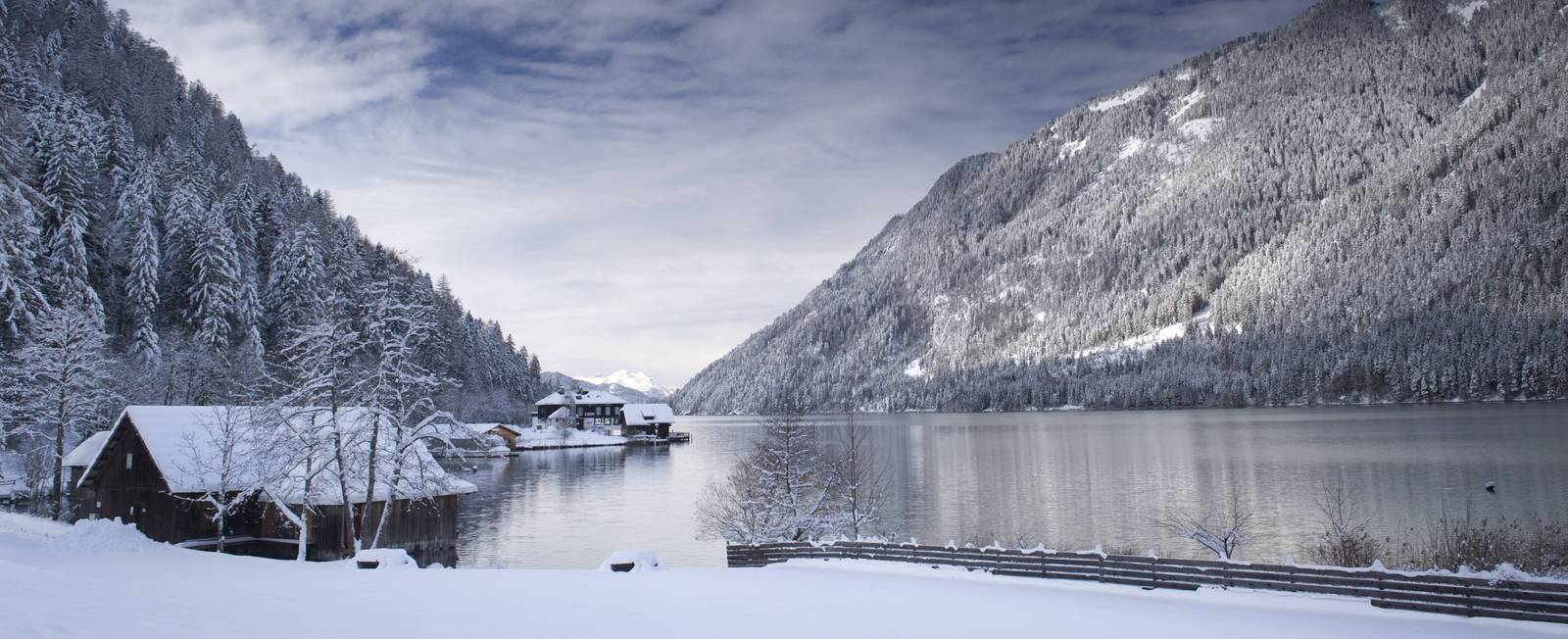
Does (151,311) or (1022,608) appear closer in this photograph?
(1022,608)

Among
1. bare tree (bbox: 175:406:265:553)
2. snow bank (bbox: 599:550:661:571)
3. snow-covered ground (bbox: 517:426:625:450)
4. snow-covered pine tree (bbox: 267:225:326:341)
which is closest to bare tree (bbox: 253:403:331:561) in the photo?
bare tree (bbox: 175:406:265:553)

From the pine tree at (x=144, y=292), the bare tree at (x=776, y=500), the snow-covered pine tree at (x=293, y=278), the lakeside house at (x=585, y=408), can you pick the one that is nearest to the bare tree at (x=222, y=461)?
the bare tree at (x=776, y=500)

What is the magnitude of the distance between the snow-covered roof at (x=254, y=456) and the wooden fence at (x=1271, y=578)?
20161 millimetres

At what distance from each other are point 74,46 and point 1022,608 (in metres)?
130

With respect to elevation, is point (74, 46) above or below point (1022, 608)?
above

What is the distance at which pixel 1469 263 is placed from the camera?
573 ft

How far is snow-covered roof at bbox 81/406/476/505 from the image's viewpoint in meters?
31.8

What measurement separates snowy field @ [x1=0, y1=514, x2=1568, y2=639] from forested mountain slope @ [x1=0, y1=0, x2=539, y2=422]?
1257 centimetres

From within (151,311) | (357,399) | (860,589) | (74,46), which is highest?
(74,46)

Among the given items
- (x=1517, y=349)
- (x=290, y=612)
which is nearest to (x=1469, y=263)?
(x=1517, y=349)

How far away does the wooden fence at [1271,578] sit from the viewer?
14.8 meters

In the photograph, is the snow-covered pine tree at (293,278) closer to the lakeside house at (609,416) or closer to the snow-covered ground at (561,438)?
the snow-covered ground at (561,438)

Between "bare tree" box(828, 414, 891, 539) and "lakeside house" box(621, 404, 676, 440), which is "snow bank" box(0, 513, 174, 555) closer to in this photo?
"bare tree" box(828, 414, 891, 539)

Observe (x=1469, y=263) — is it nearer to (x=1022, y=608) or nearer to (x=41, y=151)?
(x=1022, y=608)
